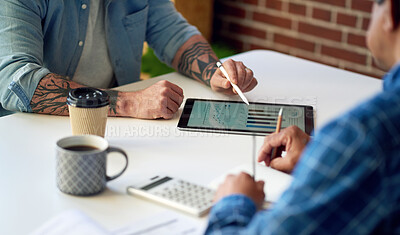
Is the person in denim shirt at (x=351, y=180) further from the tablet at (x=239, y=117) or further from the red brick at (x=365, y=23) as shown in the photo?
the red brick at (x=365, y=23)

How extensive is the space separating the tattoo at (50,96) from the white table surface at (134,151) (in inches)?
1.0

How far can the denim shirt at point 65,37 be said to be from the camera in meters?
1.37

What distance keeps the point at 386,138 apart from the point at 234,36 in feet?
9.98

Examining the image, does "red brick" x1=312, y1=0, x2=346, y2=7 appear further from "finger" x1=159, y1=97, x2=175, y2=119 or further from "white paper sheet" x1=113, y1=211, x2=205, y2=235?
"white paper sheet" x1=113, y1=211, x2=205, y2=235

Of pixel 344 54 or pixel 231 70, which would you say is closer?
pixel 231 70

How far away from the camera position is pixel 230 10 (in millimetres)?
3561

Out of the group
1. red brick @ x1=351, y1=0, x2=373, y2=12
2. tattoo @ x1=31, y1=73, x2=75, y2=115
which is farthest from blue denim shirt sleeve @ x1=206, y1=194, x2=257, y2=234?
red brick @ x1=351, y1=0, x2=373, y2=12

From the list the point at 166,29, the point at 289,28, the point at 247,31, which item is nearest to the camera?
the point at 166,29

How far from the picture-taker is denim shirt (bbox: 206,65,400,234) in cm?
63

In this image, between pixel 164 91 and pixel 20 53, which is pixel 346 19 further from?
pixel 20 53

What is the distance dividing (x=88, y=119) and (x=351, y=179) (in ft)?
2.24

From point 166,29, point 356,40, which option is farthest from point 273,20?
point 166,29

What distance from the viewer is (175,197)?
953mm

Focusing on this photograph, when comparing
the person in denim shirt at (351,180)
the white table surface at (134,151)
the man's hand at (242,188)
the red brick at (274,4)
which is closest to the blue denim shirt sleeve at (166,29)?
the white table surface at (134,151)
